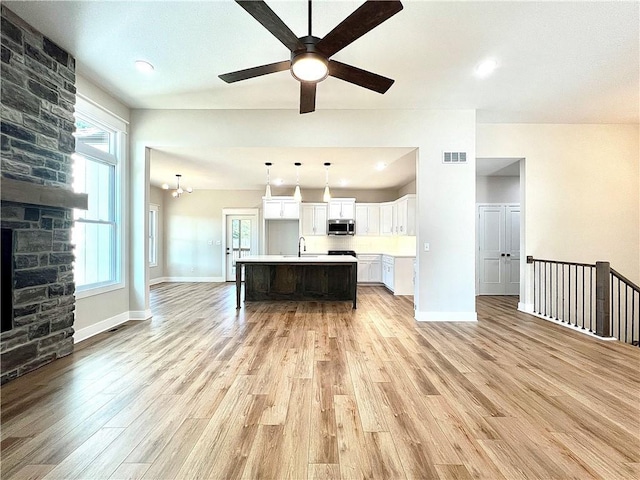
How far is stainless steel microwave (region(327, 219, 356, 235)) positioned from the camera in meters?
8.52

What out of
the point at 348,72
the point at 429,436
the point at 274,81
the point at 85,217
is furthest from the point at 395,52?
the point at 85,217

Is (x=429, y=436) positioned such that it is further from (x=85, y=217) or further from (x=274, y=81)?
(x=85, y=217)

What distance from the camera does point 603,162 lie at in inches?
206

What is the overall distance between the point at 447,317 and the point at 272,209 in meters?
5.38

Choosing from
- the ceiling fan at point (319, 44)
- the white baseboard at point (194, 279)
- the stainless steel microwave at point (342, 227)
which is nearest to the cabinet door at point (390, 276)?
the stainless steel microwave at point (342, 227)

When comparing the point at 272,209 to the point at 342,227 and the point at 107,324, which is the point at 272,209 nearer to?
the point at 342,227

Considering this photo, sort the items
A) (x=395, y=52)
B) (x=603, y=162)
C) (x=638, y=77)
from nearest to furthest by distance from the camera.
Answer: (x=395, y=52) < (x=638, y=77) < (x=603, y=162)

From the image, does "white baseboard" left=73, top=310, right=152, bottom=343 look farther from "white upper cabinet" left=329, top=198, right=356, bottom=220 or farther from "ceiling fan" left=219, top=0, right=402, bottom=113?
"white upper cabinet" left=329, top=198, right=356, bottom=220

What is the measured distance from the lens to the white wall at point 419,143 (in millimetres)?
4707

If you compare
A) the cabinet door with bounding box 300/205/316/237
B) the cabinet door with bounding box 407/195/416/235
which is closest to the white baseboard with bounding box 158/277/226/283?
the cabinet door with bounding box 300/205/316/237

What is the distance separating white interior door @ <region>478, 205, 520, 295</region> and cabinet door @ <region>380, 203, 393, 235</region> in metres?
2.17

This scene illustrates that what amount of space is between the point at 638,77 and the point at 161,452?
5915 mm

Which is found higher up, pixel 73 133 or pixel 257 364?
pixel 73 133

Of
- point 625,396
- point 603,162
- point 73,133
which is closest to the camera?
point 625,396
